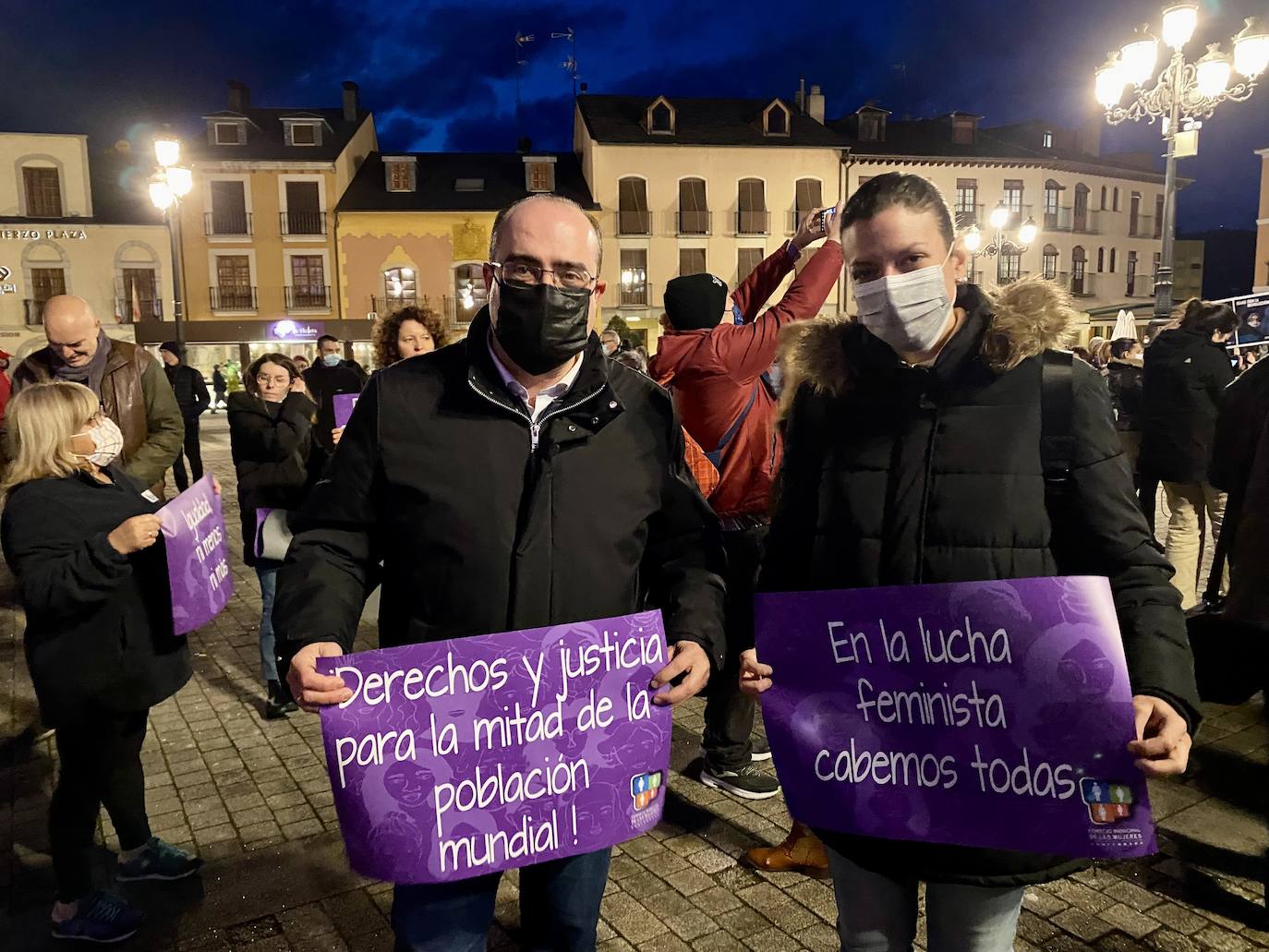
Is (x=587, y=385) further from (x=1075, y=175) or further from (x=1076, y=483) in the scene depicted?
(x=1075, y=175)

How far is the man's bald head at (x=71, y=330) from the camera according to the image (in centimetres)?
435

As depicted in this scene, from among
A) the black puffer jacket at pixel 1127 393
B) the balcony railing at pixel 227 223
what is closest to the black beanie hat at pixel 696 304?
the black puffer jacket at pixel 1127 393

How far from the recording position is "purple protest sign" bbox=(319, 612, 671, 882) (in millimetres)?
1891

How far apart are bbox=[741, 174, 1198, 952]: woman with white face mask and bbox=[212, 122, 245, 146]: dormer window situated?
126ft

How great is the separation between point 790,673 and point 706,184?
35726 millimetres

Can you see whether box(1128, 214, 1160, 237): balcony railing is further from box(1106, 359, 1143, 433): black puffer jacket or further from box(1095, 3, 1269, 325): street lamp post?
box(1106, 359, 1143, 433): black puffer jacket

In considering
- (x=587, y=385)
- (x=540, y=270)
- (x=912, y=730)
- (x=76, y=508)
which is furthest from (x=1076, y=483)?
(x=76, y=508)

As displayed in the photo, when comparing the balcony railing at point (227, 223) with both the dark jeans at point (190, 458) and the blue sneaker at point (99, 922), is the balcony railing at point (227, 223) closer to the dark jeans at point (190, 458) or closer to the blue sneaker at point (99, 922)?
the dark jeans at point (190, 458)

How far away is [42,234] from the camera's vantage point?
33125 mm

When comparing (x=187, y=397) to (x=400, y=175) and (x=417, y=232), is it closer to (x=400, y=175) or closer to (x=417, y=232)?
(x=417, y=232)

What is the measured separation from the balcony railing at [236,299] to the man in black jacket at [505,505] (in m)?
36.3

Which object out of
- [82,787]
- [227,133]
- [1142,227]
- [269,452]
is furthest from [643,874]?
[1142,227]

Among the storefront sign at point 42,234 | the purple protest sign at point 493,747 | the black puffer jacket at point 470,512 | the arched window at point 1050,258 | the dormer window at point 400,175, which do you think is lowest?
the purple protest sign at point 493,747

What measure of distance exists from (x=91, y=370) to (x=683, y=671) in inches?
155
